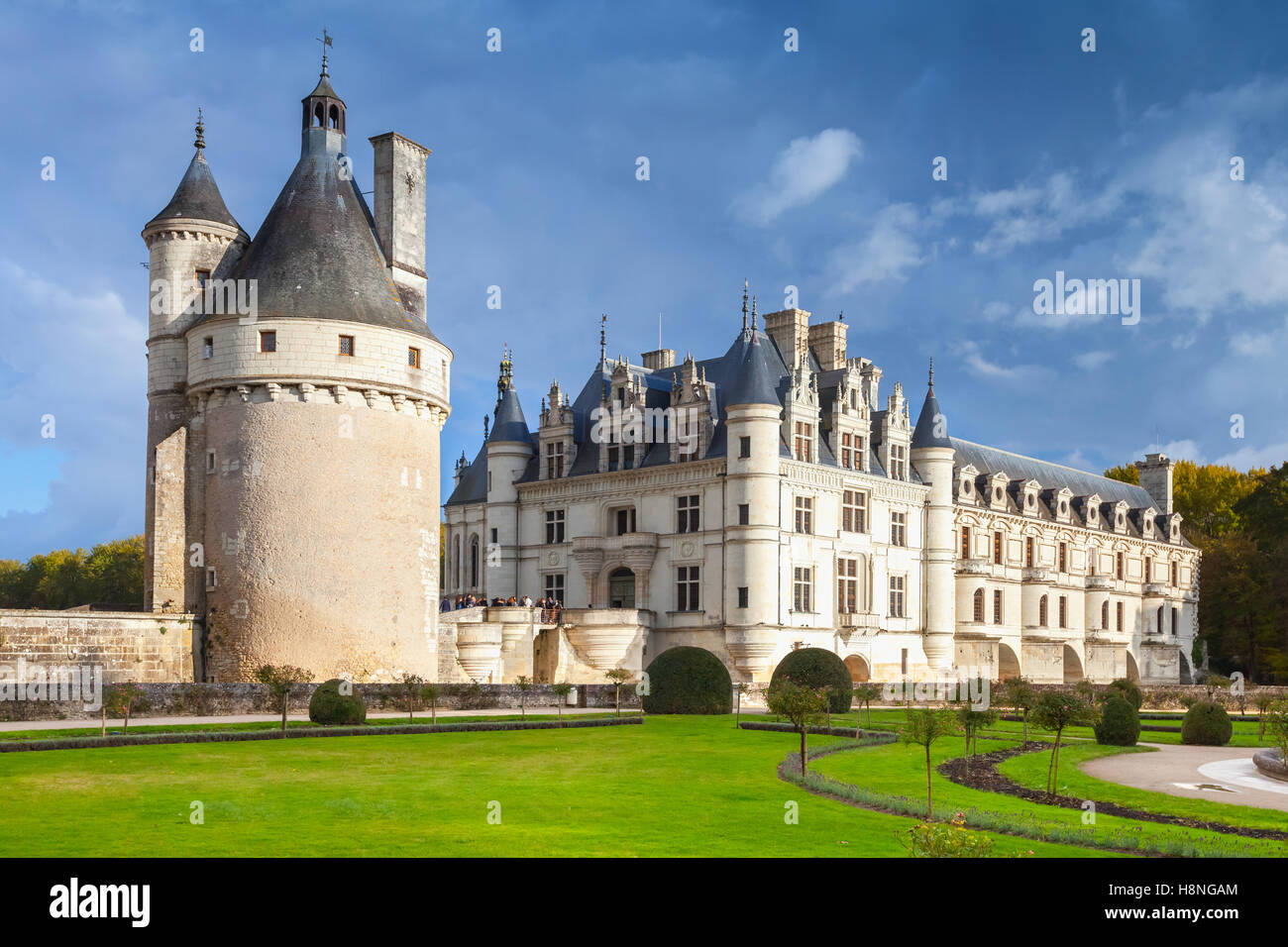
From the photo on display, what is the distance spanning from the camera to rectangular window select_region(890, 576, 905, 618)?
51.1m

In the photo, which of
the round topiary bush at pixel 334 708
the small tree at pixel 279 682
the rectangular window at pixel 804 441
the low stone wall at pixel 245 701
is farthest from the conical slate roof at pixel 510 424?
the round topiary bush at pixel 334 708

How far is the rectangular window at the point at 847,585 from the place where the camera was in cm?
4859

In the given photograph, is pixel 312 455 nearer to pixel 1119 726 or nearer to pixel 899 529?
pixel 1119 726

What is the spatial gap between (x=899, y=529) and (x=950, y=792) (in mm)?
35164

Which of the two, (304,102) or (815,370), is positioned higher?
A: (304,102)

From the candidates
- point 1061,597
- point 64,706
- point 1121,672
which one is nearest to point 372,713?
point 64,706

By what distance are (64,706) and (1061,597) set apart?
159ft

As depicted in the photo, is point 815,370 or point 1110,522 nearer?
point 815,370

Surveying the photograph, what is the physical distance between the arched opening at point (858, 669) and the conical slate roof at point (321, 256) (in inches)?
832

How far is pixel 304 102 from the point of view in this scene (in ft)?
131

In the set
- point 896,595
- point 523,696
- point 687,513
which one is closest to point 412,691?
point 523,696

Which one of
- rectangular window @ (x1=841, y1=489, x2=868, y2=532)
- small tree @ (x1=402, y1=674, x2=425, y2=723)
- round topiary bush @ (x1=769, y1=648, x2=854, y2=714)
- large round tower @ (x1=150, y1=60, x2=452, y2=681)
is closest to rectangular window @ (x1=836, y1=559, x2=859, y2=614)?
rectangular window @ (x1=841, y1=489, x2=868, y2=532)

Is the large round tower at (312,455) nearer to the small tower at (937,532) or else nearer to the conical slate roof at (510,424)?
the conical slate roof at (510,424)
